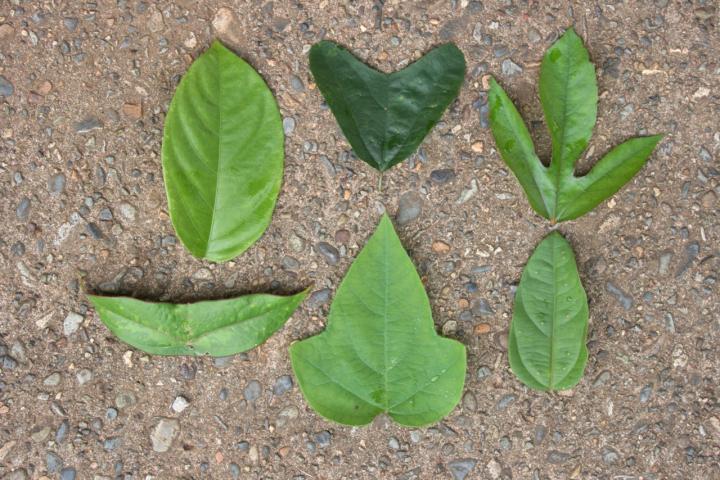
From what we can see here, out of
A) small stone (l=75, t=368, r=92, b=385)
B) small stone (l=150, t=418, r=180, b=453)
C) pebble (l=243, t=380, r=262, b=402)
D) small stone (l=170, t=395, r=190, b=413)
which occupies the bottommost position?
small stone (l=150, t=418, r=180, b=453)

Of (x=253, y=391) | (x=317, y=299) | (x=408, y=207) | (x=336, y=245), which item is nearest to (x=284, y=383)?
(x=253, y=391)

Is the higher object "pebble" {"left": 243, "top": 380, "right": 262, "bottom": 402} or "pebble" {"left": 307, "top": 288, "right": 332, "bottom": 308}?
"pebble" {"left": 307, "top": 288, "right": 332, "bottom": 308}

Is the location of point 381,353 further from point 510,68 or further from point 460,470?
point 510,68

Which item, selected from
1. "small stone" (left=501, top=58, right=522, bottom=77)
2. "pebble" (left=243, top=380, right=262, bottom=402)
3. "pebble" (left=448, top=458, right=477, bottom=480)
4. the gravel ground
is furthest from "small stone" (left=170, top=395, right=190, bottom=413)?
"small stone" (left=501, top=58, right=522, bottom=77)

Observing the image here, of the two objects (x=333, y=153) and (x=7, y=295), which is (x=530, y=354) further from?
(x=7, y=295)

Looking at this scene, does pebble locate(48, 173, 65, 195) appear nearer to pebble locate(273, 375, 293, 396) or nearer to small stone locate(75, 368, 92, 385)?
small stone locate(75, 368, 92, 385)

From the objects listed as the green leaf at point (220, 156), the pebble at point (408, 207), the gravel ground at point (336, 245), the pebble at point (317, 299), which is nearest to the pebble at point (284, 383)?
the gravel ground at point (336, 245)
